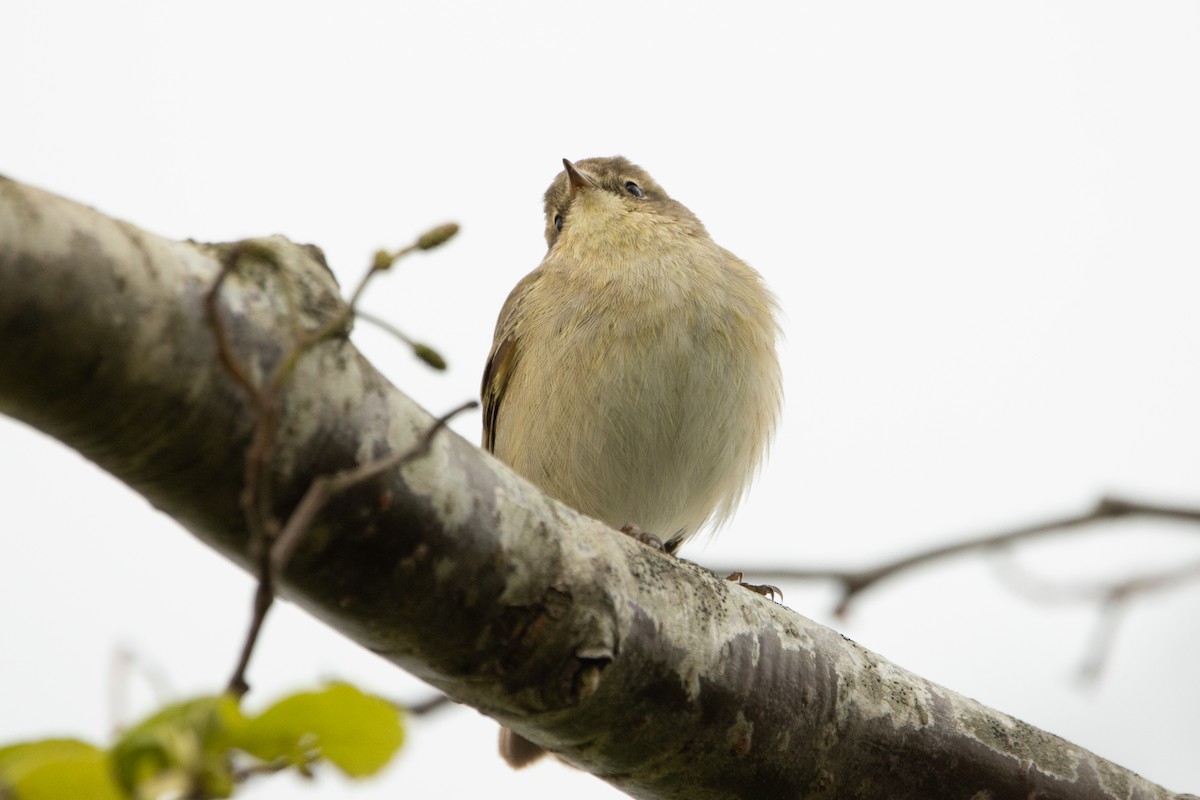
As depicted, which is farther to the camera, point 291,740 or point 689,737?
point 689,737

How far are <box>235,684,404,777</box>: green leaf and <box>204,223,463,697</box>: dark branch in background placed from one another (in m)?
0.05

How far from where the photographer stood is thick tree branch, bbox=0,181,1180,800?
6.06ft

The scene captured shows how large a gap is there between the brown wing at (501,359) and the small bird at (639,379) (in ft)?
0.04

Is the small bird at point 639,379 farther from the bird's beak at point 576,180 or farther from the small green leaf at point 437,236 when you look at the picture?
the small green leaf at point 437,236

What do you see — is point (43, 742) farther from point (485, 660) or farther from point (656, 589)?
point (656, 589)

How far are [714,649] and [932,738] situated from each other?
2.45ft

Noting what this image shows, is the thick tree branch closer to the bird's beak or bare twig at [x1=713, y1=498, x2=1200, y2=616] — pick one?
bare twig at [x1=713, y1=498, x2=1200, y2=616]

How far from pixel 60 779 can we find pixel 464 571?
1.26m

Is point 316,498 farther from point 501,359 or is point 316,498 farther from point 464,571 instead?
point 501,359

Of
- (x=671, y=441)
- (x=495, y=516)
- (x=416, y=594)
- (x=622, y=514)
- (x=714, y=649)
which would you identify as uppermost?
(x=495, y=516)

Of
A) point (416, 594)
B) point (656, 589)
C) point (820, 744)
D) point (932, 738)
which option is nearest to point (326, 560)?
point (416, 594)

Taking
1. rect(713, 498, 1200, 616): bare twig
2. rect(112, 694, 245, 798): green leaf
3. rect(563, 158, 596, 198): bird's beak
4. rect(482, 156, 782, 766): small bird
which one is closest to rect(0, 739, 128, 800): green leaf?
→ rect(112, 694, 245, 798): green leaf

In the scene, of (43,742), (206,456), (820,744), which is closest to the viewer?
(43,742)

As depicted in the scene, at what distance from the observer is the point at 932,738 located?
3217mm
